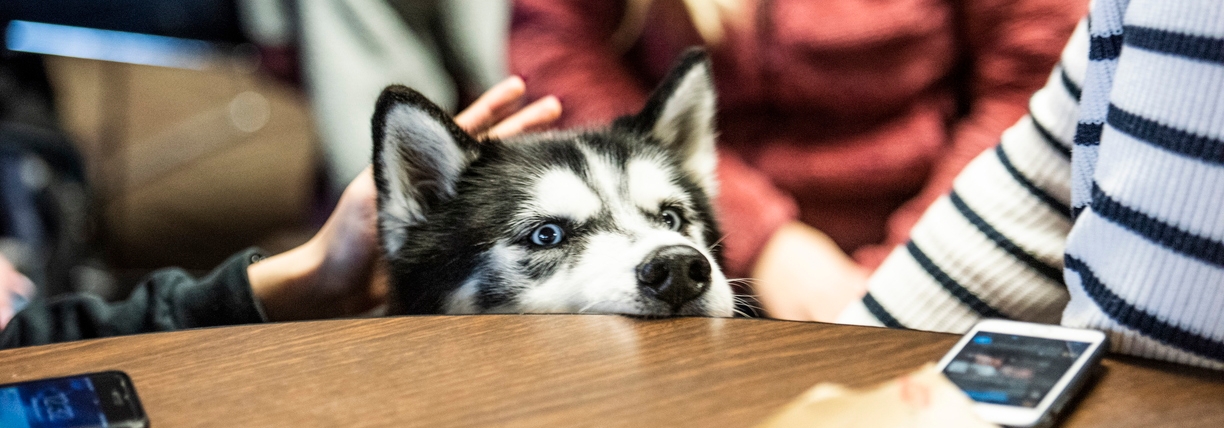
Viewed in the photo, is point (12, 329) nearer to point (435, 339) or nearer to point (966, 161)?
point (435, 339)

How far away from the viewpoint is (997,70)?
132cm

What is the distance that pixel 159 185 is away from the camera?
2.69 metres

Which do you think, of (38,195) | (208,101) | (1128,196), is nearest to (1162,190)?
(1128,196)

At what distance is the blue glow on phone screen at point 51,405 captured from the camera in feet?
1.60

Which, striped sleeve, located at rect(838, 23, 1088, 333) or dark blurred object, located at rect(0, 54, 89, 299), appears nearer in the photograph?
striped sleeve, located at rect(838, 23, 1088, 333)

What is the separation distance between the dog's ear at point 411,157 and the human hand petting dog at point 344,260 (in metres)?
0.07

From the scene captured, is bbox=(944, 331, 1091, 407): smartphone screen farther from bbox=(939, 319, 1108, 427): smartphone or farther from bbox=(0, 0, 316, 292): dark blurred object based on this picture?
bbox=(0, 0, 316, 292): dark blurred object

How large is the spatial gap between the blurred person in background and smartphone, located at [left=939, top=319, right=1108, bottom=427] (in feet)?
2.10

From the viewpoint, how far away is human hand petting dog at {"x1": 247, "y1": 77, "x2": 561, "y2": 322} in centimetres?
107

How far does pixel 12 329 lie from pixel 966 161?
3.87ft

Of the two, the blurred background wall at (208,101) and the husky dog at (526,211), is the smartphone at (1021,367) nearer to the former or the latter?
the husky dog at (526,211)

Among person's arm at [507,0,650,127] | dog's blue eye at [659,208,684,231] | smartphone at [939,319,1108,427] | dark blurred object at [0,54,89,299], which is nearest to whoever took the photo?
smartphone at [939,319,1108,427]

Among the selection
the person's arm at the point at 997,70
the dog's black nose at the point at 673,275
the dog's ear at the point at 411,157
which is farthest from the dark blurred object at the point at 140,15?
the dog's black nose at the point at 673,275

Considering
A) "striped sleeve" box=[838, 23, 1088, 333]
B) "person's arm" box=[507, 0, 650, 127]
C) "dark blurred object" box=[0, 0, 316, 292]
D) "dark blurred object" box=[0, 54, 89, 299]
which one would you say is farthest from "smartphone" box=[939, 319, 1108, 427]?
"dark blurred object" box=[0, 0, 316, 292]
